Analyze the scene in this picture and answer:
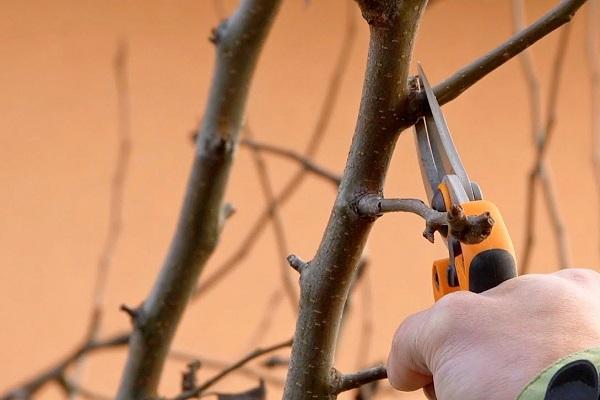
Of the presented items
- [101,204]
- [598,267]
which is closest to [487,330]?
[101,204]

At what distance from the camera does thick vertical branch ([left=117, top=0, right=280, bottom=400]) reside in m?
0.50

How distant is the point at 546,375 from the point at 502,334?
0.02 meters

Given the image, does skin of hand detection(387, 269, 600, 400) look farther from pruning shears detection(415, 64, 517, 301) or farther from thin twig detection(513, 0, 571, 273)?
thin twig detection(513, 0, 571, 273)

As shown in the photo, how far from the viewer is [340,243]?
1.06 feet

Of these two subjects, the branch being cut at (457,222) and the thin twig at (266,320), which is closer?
the branch being cut at (457,222)

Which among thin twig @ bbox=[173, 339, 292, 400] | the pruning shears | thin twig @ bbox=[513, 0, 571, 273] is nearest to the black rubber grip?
the pruning shears

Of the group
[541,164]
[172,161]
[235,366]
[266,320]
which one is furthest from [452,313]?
[172,161]

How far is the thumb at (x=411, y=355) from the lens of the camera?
0.30 m

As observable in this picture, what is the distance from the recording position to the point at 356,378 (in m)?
0.35

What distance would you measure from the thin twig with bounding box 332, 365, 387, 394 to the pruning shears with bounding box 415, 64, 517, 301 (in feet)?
0.13

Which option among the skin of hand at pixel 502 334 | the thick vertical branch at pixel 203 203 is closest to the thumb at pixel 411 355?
the skin of hand at pixel 502 334

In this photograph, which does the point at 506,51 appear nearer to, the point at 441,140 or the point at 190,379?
the point at 441,140

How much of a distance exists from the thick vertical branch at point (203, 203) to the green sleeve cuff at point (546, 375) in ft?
0.89

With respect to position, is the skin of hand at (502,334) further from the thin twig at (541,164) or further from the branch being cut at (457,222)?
the thin twig at (541,164)
